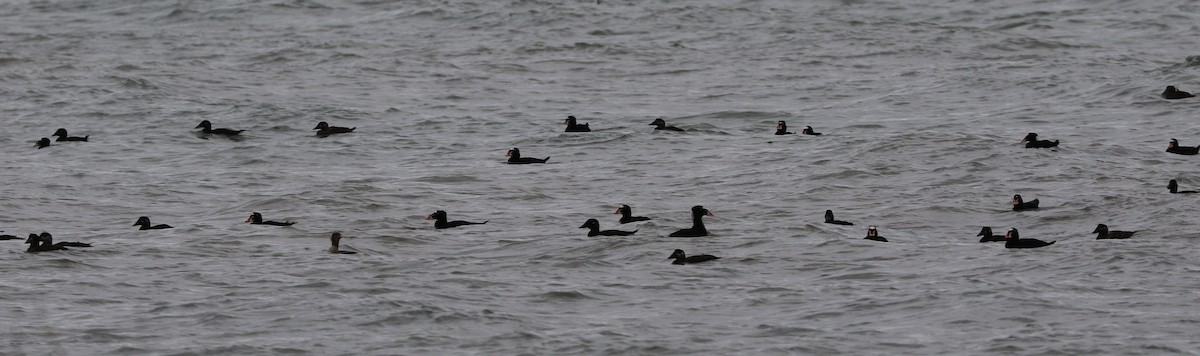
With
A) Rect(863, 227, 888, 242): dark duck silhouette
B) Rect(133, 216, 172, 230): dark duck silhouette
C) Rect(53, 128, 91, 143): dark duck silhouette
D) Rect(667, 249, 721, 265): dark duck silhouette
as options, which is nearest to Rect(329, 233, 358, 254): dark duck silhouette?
Rect(133, 216, 172, 230): dark duck silhouette

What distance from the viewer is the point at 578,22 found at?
5228 cm

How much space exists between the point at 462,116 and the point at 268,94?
5.35 metres

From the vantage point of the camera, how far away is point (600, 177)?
31.5 m

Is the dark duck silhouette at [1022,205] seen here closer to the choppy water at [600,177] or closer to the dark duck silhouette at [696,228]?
the choppy water at [600,177]

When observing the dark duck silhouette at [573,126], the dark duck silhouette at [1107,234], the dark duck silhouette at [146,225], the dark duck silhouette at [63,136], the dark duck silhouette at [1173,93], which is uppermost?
the dark duck silhouette at [1173,93]

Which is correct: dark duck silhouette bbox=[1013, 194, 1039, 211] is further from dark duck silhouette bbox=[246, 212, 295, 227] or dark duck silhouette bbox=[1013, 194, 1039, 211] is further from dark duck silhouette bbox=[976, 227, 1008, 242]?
dark duck silhouette bbox=[246, 212, 295, 227]

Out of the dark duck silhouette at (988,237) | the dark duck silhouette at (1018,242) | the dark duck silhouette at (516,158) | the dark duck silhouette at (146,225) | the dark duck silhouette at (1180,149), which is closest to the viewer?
the dark duck silhouette at (1018,242)

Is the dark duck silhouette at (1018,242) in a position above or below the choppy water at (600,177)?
above

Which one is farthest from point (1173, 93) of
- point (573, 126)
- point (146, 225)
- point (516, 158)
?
point (146, 225)

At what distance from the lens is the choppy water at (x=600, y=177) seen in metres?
20.4

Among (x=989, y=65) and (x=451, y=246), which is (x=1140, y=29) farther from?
(x=451, y=246)

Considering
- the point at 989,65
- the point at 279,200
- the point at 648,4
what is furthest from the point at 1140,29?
the point at 279,200

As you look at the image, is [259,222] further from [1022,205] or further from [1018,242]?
[1022,205]

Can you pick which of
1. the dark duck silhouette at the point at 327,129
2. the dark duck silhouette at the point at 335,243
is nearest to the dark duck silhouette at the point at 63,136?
the dark duck silhouette at the point at 327,129
